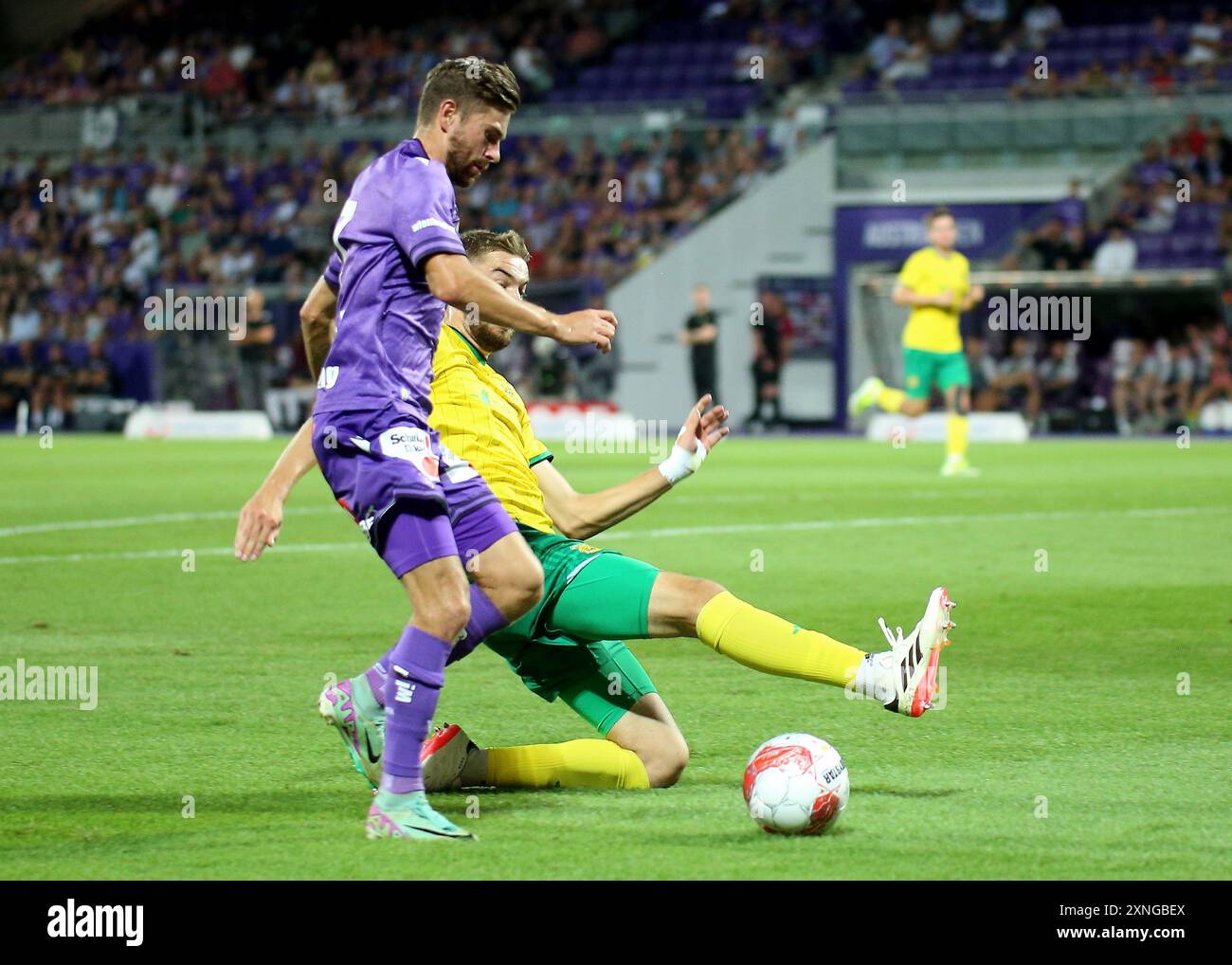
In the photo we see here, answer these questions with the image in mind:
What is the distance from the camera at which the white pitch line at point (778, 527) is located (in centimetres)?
1194

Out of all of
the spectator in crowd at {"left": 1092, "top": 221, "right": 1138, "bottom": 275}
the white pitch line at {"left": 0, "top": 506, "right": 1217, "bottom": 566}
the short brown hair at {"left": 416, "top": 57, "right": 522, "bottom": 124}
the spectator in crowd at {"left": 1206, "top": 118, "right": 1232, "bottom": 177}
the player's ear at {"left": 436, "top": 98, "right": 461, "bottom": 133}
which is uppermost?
the spectator in crowd at {"left": 1206, "top": 118, "right": 1232, "bottom": 177}

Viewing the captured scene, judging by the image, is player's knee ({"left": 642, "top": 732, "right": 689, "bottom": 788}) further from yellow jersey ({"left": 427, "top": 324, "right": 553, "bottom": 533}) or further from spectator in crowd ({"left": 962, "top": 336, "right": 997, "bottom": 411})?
spectator in crowd ({"left": 962, "top": 336, "right": 997, "bottom": 411})

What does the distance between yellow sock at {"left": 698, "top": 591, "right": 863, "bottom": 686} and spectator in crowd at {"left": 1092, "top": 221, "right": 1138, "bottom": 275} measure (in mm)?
23261

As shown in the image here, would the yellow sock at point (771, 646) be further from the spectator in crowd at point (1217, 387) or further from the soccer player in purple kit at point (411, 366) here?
the spectator in crowd at point (1217, 387)

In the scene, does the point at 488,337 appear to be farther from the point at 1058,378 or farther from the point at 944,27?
the point at 944,27

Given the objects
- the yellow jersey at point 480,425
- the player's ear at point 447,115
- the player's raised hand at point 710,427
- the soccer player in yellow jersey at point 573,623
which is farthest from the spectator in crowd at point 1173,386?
the player's ear at point 447,115

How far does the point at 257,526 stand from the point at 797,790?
4.92 feet

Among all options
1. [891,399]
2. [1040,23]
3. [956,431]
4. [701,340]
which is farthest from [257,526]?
[1040,23]

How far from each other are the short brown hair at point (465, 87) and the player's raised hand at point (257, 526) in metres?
1.05

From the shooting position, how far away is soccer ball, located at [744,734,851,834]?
473 cm

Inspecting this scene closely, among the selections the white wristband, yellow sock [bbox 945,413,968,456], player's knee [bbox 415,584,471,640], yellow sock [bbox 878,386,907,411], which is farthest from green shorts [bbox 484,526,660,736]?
yellow sock [bbox 878,386,907,411]

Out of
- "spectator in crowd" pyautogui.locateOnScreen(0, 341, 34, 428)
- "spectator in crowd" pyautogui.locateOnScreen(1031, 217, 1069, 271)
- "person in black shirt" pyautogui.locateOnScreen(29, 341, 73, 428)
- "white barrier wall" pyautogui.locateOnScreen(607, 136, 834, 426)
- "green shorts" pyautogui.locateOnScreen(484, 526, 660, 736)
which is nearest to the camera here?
"green shorts" pyautogui.locateOnScreen(484, 526, 660, 736)

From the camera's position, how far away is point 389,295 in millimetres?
4777
